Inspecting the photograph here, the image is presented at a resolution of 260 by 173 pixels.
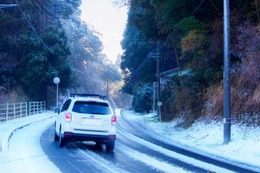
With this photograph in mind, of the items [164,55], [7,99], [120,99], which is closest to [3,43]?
[7,99]

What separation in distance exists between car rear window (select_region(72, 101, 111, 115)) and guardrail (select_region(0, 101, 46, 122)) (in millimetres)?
13697

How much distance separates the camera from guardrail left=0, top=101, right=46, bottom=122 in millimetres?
27158

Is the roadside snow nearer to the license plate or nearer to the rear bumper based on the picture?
the rear bumper

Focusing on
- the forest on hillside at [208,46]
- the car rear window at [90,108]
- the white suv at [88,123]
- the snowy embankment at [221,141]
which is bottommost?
the snowy embankment at [221,141]

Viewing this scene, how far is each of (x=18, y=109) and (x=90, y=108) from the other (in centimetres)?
2008

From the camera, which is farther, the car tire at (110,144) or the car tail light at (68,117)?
the car tire at (110,144)

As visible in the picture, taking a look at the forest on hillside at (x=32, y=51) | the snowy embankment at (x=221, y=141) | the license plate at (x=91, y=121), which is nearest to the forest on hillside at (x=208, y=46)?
the snowy embankment at (x=221, y=141)

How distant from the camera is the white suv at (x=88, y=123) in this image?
13.8 m

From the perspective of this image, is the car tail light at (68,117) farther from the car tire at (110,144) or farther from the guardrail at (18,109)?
the guardrail at (18,109)

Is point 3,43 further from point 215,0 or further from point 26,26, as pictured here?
point 215,0

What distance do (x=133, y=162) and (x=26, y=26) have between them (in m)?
35.4

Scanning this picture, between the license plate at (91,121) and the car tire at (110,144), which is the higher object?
the license plate at (91,121)

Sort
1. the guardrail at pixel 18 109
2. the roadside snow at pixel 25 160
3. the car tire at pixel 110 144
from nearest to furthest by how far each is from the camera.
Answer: the roadside snow at pixel 25 160
the car tire at pixel 110 144
the guardrail at pixel 18 109

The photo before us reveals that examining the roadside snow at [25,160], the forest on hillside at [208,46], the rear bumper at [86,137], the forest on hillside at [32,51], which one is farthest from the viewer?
the forest on hillside at [32,51]
